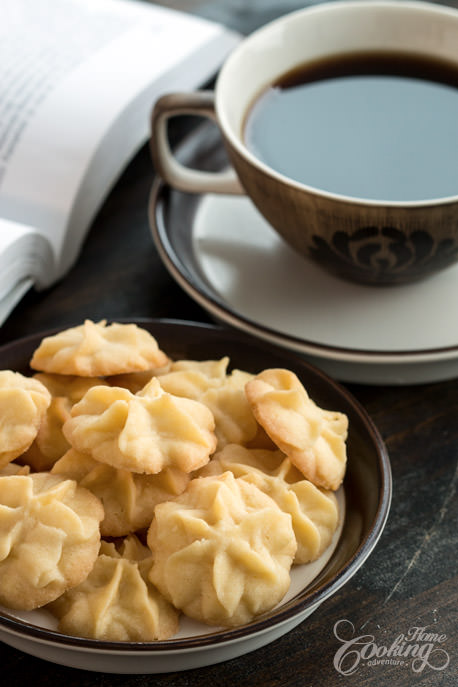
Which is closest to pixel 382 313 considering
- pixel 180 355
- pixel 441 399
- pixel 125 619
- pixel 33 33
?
pixel 441 399

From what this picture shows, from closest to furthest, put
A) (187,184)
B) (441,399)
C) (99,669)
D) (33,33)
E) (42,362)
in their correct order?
(99,669)
(42,362)
(441,399)
(187,184)
(33,33)

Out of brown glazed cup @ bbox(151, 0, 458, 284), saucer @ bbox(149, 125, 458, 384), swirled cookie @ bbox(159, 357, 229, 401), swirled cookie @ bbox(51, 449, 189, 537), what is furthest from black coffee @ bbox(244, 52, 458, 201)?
swirled cookie @ bbox(51, 449, 189, 537)

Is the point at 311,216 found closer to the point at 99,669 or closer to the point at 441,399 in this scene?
the point at 441,399

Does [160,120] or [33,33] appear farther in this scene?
[33,33]

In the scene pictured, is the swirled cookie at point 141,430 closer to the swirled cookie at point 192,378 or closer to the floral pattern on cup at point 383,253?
the swirled cookie at point 192,378

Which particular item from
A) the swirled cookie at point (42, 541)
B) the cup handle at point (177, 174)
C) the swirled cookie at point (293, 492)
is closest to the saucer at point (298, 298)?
the cup handle at point (177, 174)

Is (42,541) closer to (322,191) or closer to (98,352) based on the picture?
(98,352)

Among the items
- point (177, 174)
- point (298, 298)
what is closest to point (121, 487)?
point (298, 298)
